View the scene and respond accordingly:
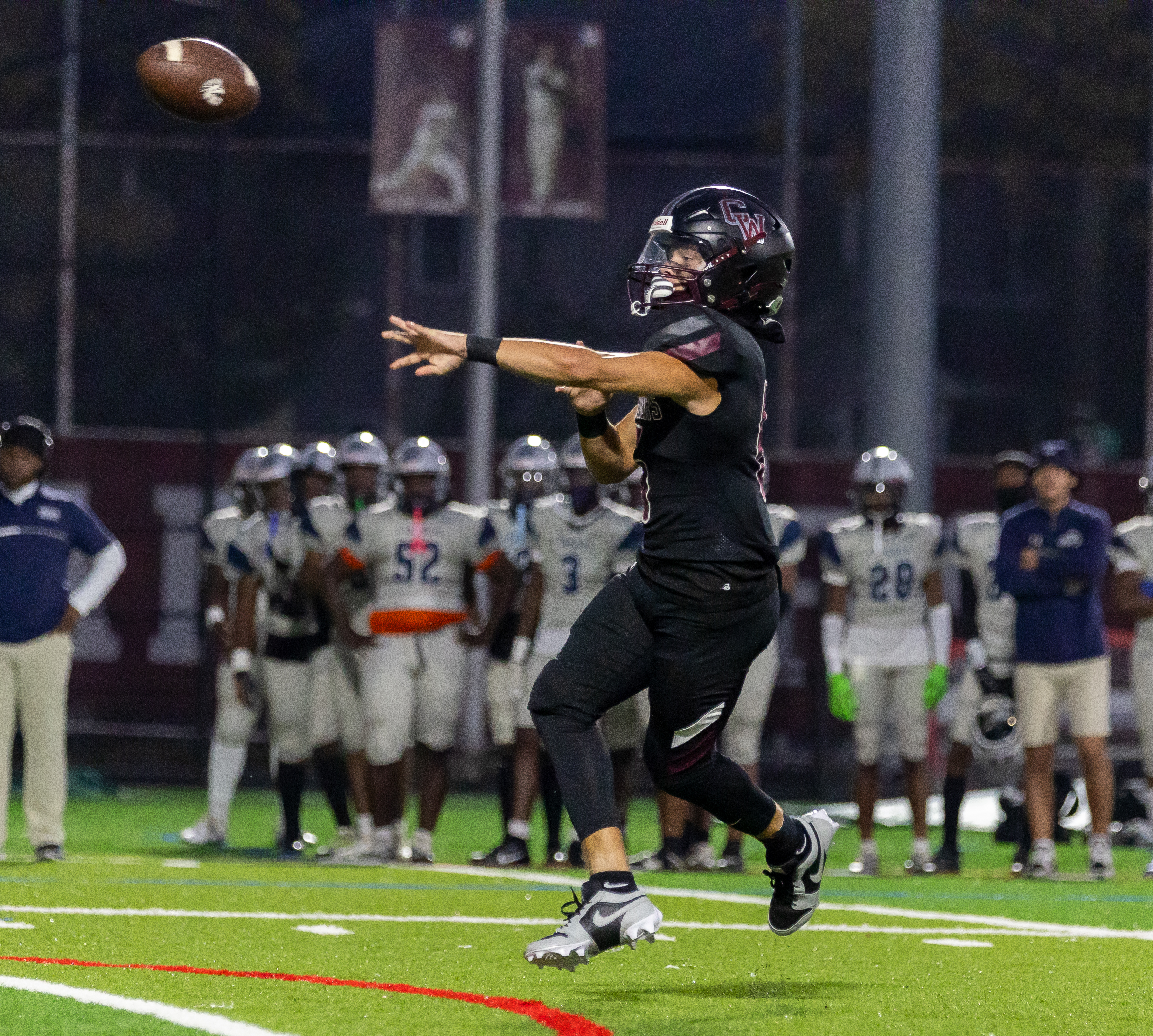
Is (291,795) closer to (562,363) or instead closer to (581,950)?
(581,950)

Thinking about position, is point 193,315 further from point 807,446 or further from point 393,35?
point 807,446

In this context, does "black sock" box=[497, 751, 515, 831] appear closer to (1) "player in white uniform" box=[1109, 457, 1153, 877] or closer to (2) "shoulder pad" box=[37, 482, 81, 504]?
(2) "shoulder pad" box=[37, 482, 81, 504]

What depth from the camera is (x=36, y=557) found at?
9.59 metres

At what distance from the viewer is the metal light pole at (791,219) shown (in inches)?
725

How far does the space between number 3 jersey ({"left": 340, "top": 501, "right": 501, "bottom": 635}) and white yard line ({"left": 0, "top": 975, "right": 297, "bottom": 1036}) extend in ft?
15.2

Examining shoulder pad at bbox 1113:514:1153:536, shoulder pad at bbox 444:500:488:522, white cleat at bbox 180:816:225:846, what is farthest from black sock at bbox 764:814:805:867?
white cleat at bbox 180:816:225:846

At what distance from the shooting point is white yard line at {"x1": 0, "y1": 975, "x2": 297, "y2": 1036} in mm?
4867

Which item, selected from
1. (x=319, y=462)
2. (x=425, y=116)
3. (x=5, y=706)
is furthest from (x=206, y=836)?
(x=425, y=116)

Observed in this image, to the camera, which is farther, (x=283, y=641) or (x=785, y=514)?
(x=283, y=641)

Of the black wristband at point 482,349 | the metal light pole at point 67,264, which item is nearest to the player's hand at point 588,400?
the black wristband at point 482,349

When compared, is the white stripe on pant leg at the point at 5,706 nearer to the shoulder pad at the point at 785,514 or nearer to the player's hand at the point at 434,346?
the shoulder pad at the point at 785,514

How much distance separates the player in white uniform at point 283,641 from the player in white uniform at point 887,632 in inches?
104

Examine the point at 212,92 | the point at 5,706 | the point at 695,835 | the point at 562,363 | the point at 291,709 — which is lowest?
the point at 695,835

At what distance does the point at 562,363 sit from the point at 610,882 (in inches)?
51.5
